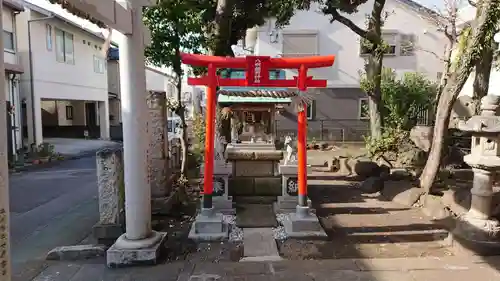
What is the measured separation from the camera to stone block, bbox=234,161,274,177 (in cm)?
958

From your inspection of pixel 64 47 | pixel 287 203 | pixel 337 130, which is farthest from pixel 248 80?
pixel 64 47

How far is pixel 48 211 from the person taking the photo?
9023 millimetres

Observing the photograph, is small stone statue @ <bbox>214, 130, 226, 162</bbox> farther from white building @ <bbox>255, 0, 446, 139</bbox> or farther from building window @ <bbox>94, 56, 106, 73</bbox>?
building window @ <bbox>94, 56, 106, 73</bbox>

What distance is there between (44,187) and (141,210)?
26.0 feet

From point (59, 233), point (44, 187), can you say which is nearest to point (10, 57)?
point (44, 187)

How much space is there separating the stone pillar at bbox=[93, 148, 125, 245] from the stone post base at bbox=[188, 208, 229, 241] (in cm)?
131

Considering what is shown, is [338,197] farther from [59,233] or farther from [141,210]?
[59,233]

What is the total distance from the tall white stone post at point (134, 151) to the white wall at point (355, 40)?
1684cm

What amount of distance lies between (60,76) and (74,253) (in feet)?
53.7

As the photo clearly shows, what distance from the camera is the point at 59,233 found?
7348 mm

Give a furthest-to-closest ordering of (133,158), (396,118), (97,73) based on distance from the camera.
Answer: (97,73)
(396,118)
(133,158)

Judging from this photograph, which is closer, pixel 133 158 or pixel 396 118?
pixel 133 158

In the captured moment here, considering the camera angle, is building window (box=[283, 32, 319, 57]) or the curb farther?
building window (box=[283, 32, 319, 57])

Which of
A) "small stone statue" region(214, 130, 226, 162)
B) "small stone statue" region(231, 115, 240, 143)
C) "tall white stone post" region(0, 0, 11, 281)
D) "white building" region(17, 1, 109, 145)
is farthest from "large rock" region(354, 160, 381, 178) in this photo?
"white building" region(17, 1, 109, 145)
